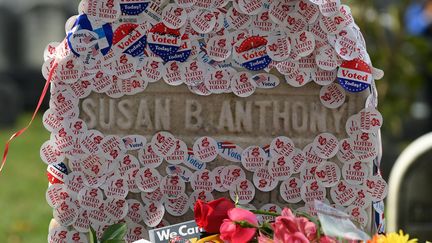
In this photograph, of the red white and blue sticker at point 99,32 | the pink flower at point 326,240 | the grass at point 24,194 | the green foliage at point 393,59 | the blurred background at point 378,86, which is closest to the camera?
the pink flower at point 326,240

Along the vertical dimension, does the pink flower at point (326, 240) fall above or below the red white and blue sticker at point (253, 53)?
below

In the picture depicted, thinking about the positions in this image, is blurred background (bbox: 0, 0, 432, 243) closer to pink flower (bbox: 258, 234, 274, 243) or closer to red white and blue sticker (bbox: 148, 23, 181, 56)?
red white and blue sticker (bbox: 148, 23, 181, 56)

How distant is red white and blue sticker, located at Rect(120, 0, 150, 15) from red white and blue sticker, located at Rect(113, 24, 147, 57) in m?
0.04

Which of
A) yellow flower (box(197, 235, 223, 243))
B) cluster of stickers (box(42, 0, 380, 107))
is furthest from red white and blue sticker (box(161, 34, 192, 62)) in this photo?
yellow flower (box(197, 235, 223, 243))

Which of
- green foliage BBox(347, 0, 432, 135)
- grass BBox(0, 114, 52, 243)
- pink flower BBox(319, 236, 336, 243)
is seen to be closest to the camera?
pink flower BBox(319, 236, 336, 243)

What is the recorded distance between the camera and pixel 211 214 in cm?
247

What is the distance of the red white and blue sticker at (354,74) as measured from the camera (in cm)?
271

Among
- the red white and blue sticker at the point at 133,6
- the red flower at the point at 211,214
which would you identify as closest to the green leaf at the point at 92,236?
the red flower at the point at 211,214

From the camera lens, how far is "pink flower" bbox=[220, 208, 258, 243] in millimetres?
2324

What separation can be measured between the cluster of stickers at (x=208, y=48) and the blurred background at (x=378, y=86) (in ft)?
5.96

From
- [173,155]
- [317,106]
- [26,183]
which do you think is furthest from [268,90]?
[26,183]

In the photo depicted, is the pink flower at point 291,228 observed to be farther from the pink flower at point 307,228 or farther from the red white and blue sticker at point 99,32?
the red white and blue sticker at point 99,32

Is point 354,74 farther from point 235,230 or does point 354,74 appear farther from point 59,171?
point 59,171

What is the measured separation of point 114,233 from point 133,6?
64 centimetres
